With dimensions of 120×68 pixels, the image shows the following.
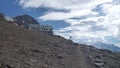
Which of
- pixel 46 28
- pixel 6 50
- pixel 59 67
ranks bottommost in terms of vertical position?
pixel 59 67

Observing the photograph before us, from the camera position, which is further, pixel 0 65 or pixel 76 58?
pixel 76 58

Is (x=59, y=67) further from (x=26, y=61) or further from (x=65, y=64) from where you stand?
(x=26, y=61)

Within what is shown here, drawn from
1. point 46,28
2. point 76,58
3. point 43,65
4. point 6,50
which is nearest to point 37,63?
point 43,65

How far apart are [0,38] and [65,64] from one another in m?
18.3

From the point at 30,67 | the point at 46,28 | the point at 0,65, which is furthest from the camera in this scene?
the point at 46,28

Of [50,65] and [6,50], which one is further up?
[6,50]

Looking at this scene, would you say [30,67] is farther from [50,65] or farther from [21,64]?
[50,65]

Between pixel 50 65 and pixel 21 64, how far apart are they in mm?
6770

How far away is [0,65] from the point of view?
3606 centimetres

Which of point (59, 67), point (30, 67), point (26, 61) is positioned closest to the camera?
point (30, 67)

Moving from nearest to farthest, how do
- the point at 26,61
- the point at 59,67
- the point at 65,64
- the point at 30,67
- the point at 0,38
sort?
the point at 30,67 < the point at 26,61 < the point at 59,67 < the point at 65,64 < the point at 0,38

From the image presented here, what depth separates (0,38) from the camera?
5734cm

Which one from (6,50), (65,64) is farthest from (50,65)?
(6,50)

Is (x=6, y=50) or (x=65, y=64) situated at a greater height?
(x=6, y=50)
